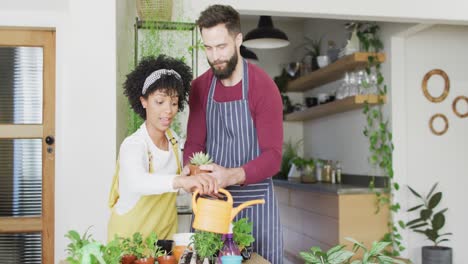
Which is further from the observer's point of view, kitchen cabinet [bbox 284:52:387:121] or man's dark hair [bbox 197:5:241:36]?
kitchen cabinet [bbox 284:52:387:121]

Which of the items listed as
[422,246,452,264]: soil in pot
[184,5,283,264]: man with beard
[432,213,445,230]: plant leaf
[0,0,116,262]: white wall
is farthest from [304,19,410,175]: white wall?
[184,5,283,264]: man with beard

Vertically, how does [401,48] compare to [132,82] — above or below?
above

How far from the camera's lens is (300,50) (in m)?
7.59

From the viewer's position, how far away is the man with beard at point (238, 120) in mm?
2100

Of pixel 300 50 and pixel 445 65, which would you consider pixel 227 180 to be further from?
pixel 300 50

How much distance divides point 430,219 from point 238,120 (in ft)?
11.0

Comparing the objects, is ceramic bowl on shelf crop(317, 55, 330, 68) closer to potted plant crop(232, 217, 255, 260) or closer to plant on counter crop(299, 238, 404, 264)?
potted plant crop(232, 217, 255, 260)

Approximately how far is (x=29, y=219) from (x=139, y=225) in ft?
6.05

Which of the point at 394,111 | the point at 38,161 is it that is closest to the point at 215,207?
the point at 38,161

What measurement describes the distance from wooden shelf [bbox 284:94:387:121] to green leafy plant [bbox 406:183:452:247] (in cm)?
88

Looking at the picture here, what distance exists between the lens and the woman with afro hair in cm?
198

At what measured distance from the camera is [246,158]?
234 cm

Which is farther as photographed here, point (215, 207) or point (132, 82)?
point (132, 82)

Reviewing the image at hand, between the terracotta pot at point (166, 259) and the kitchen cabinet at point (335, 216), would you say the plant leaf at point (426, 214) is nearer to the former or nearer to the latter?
the kitchen cabinet at point (335, 216)
